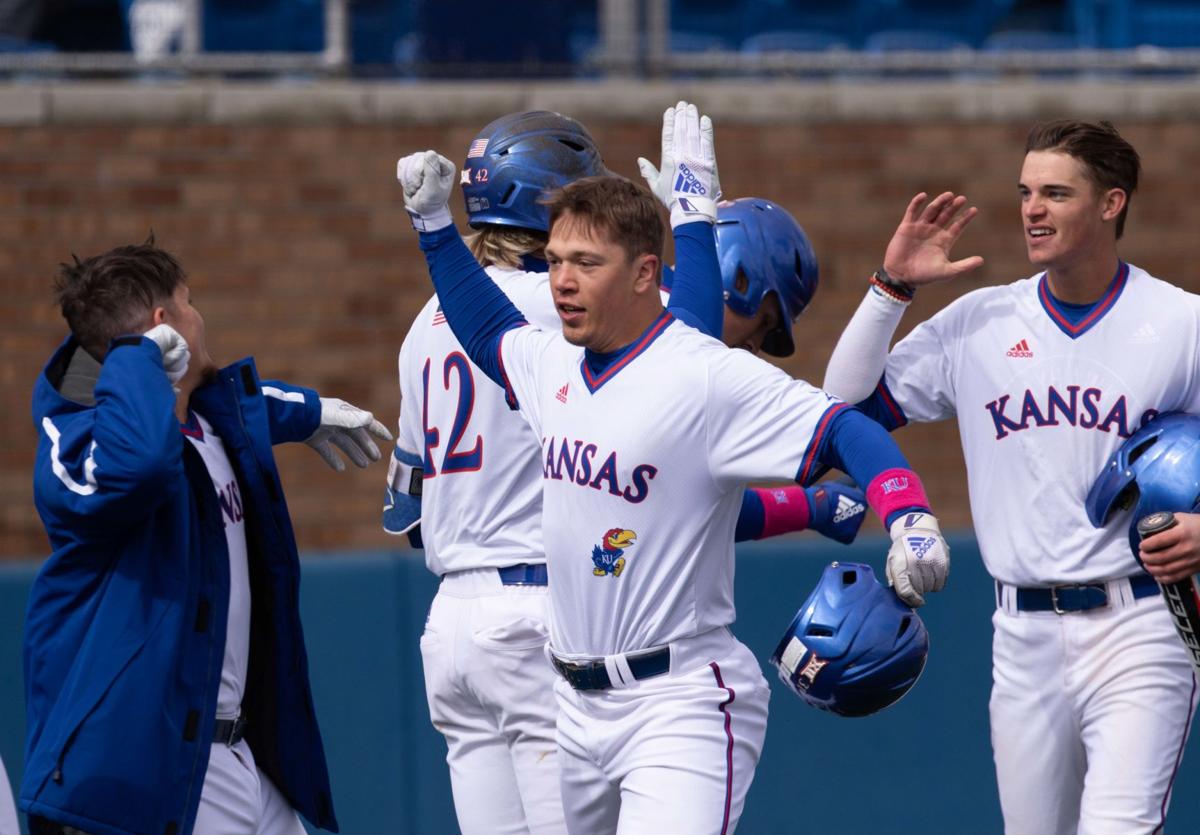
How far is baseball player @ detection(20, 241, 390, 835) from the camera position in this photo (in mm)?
3883

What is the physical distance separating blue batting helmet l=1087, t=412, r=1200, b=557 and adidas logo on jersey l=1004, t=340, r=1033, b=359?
36 cm

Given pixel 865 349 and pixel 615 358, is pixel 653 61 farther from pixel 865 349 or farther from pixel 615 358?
pixel 615 358

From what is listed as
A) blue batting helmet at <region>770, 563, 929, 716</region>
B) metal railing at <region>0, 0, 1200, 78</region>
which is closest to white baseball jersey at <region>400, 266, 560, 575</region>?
blue batting helmet at <region>770, 563, 929, 716</region>

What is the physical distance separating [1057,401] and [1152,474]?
1.33 ft

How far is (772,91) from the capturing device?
8547mm

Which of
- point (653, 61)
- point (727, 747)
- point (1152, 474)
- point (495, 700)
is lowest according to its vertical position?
point (495, 700)

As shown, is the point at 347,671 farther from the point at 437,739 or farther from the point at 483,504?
the point at 483,504

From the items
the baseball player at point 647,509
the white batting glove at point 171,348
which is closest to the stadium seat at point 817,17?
the baseball player at point 647,509

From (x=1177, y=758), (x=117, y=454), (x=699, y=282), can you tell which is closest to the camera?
(x=117, y=454)

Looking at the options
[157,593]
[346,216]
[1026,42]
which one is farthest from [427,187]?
[1026,42]

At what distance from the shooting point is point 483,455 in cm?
461

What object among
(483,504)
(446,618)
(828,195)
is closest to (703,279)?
(483,504)

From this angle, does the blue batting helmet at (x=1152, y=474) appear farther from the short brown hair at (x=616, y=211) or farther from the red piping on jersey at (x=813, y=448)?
the short brown hair at (x=616, y=211)

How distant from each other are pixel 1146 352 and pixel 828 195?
13.5 ft
